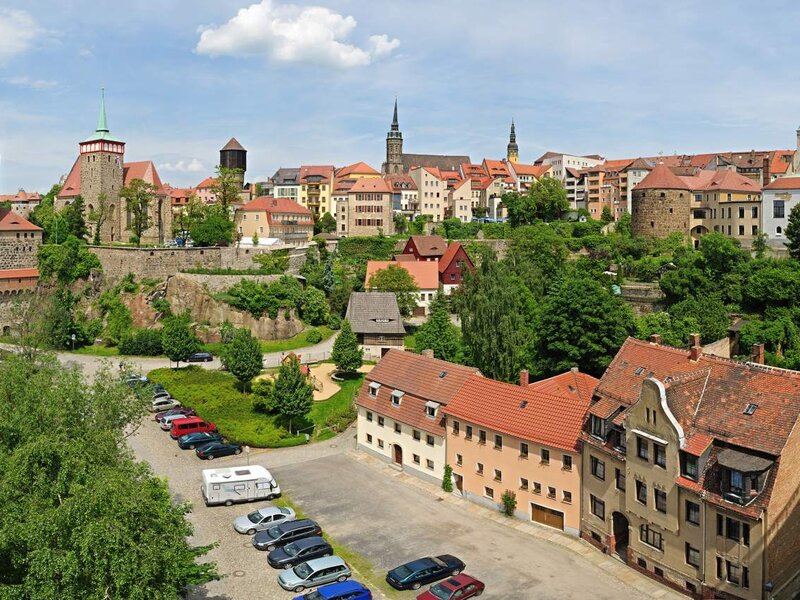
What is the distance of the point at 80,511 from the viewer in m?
16.4

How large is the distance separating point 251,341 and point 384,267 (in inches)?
941

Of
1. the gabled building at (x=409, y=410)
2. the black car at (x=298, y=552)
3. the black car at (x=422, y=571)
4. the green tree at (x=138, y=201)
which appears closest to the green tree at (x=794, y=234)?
the gabled building at (x=409, y=410)

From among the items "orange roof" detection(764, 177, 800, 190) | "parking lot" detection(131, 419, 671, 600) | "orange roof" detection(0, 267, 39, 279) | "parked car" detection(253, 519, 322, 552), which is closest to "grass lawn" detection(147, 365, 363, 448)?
"parking lot" detection(131, 419, 671, 600)

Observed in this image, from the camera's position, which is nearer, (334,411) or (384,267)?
(334,411)

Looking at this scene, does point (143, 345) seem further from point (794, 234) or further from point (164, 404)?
point (794, 234)

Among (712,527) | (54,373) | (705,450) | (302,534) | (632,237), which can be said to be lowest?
(302,534)

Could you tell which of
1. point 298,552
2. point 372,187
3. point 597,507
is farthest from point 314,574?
point 372,187

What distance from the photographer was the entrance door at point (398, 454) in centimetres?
3784

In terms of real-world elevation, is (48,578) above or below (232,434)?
above

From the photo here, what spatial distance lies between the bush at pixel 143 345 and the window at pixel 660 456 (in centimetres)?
4295

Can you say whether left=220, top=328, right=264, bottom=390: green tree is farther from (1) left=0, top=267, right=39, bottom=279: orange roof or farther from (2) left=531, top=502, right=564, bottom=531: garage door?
(1) left=0, top=267, right=39, bottom=279: orange roof

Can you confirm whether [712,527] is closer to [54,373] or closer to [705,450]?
[705,450]

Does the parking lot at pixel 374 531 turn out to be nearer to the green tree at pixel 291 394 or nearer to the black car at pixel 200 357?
the green tree at pixel 291 394

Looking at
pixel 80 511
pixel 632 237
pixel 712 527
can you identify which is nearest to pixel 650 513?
pixel 712 527
